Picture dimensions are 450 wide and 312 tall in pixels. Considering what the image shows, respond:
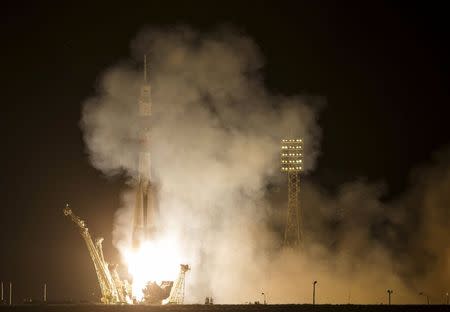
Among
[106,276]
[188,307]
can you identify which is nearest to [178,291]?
[106,276]

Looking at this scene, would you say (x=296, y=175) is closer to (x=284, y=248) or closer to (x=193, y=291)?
(x=284, y=248)

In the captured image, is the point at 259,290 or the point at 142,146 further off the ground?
the point at 142,146

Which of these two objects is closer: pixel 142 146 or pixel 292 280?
pixel 142 146

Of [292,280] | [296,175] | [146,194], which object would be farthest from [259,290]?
[146,194]

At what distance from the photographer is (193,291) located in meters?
103

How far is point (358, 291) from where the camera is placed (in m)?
107

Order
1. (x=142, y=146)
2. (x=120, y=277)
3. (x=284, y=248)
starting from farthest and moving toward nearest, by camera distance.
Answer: (x=284, y=248) < (x=120, y=277) < (x=142, y=146)

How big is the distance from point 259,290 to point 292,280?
362 cm

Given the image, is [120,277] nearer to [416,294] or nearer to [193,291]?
[193,291]

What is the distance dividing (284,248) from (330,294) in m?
6.60

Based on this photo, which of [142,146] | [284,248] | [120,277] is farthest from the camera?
[284,248]

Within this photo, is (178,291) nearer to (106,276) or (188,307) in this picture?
(106,276)

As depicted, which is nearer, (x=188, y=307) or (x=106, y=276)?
(x=106, y=276)

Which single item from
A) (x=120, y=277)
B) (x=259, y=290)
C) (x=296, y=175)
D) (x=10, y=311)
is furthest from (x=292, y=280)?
(x=10, y=311)
